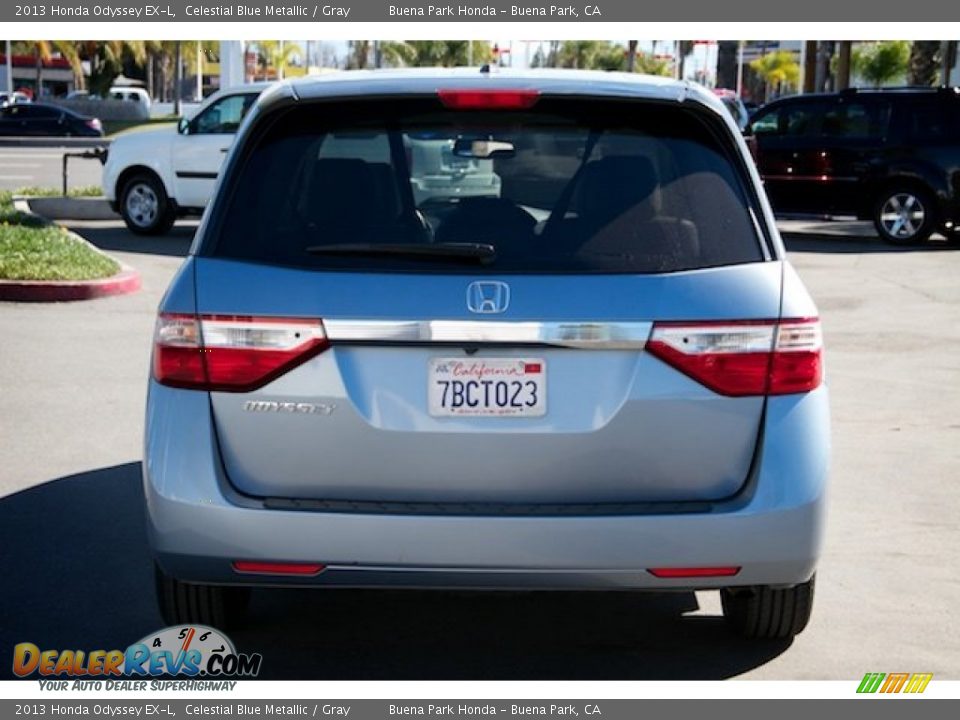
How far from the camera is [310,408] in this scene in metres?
4.37

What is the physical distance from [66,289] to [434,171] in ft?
24.8

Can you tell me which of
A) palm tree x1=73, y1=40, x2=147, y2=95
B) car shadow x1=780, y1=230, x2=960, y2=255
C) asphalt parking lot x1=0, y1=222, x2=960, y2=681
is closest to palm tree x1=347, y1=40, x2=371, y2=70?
palm tree x1=73, y1=40, x2=147, y2=95

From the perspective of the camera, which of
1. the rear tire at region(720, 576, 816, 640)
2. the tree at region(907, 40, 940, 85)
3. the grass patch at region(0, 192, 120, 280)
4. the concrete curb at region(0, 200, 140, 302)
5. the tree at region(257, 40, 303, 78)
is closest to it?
the rear tire at region(720, 576, 816, 640)

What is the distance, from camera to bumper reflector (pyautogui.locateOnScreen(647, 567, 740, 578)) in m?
4.43

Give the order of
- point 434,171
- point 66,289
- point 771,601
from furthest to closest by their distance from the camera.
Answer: point 66,289 < point 434,171 < point 771,601

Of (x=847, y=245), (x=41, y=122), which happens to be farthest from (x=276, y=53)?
(x=847, y=245)

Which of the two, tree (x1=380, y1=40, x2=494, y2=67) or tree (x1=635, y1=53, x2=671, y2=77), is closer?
tree (x1=380, y1=40, x2=494, y2=67)

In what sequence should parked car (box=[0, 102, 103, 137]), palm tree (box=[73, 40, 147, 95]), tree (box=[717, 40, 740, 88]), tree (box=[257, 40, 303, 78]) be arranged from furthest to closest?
tree (box=[717, 40, 740, 88]) → tree (box=[257, 40, 303, 78]) → palm tree (box=[73, 40, 147, 95]) → parked car (box=[0, 102, 103, 137])

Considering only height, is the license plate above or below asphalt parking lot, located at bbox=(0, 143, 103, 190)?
above

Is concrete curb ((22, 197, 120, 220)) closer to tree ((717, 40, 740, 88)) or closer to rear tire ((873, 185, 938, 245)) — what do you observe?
rear tire ((873, 185, 938, 245))

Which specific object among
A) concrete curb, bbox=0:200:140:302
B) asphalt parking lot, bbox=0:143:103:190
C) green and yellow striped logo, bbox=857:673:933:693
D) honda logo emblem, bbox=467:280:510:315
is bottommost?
asphalt parking lot, bbox=0:143:103:190

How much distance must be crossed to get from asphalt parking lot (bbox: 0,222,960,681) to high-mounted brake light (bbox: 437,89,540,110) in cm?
175
